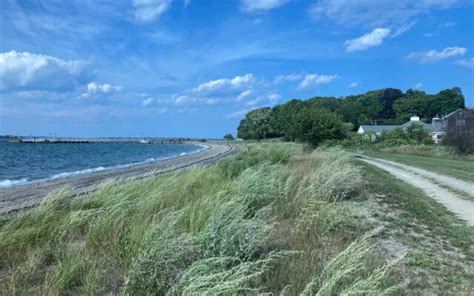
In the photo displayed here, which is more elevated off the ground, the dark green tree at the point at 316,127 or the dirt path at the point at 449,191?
the dark green tree at the point at 316,127

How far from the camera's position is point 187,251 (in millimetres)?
5508

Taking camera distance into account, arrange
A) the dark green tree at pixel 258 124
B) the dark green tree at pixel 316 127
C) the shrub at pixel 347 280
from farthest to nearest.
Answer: the dark green tree at pixel 258 124 → the dark green tree at pixel 316 127 → the shrub at pixel 347 280

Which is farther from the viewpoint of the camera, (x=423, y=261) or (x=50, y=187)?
(x=50, y=187)

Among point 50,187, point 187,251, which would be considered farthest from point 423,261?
point 50,187

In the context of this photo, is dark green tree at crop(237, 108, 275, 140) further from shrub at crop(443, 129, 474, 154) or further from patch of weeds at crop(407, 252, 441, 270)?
patch of weeds at crop(407, 252, 441, 270)

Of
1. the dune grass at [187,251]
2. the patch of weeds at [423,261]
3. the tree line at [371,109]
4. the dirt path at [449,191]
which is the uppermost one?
the tree line at [371,109]

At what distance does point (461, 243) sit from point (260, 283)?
4.63m

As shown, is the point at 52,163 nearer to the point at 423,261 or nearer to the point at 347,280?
the point at 423,261

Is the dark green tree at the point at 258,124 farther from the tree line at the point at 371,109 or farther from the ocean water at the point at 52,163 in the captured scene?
the ocean water at the point at 52,163

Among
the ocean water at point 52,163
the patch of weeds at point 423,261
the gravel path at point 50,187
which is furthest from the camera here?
the ocean water at point 52,163

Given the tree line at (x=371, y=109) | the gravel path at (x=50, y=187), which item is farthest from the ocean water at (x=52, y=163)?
the tree line at (x=371, y=109)

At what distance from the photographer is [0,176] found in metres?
33.6

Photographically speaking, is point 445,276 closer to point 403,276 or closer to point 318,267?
point 403,276

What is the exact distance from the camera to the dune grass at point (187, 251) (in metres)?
4.66
